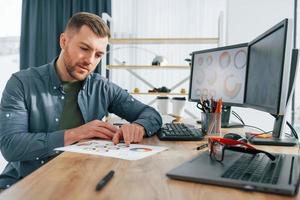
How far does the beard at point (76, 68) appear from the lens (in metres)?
1.48

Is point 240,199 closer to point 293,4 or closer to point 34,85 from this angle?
point 34,85

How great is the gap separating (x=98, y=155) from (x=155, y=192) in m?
0.33

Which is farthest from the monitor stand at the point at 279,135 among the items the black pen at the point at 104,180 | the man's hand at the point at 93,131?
the black pen at the point at 104,180

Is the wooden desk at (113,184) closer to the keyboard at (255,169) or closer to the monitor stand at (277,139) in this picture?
the keyboard at (255,169)

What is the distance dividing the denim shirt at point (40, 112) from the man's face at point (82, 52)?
0.07m

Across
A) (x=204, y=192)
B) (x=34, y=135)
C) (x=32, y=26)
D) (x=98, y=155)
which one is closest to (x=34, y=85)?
(x=34, y=135)

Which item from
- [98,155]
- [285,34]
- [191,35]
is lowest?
[98,155]

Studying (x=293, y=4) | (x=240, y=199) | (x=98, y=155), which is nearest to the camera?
(x=240, y=199)

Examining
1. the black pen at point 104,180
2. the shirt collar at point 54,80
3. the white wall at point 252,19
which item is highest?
the white wall at point 252,19

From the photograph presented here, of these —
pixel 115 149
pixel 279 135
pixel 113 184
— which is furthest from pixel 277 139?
pixel 113 184

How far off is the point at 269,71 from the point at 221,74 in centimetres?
57

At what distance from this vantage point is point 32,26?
143 inches

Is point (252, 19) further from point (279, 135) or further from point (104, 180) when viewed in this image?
point (104, 180)

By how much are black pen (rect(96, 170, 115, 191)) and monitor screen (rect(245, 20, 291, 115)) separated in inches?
23.5
